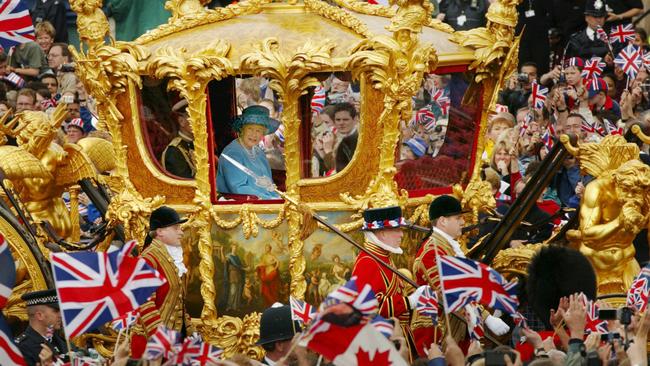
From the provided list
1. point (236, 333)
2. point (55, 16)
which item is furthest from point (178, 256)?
point (55, 16)

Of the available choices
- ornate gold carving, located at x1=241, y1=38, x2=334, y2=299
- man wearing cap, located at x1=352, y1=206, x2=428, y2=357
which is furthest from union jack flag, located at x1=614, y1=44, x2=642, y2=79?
man wearing cap, located at x1=352, y1=206, x2=428, y2=357

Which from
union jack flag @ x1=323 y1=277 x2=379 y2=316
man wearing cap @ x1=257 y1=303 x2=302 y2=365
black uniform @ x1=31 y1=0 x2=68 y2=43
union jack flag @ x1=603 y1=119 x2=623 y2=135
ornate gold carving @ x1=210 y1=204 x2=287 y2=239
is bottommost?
black uniform @ x1=31 y1=0 x2=68 y2=43

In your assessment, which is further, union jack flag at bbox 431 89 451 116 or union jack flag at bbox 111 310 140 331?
union jack flag at bbox 431 89 451 116

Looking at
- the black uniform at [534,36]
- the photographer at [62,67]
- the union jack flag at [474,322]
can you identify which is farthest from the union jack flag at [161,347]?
the black uniform at [534,36]

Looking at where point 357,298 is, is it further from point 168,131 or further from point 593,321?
point 168,131

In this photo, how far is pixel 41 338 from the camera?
14438 millimetres

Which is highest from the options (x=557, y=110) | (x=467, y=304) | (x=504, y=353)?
(x=504, y=353)

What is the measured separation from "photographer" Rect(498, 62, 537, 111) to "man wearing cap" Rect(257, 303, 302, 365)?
893 cm

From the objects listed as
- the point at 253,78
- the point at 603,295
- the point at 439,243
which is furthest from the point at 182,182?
the point at 603,295

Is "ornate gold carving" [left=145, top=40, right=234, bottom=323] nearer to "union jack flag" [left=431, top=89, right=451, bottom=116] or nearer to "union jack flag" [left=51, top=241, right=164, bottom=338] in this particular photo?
"union jack flag" [left=431, top=89, right=451, bottom=116]

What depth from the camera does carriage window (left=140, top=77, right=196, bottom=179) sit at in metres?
16.7

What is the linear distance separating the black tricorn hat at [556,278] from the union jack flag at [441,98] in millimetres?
2834

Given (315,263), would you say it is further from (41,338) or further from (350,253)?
(41,338)

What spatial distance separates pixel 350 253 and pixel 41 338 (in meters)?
2.87
